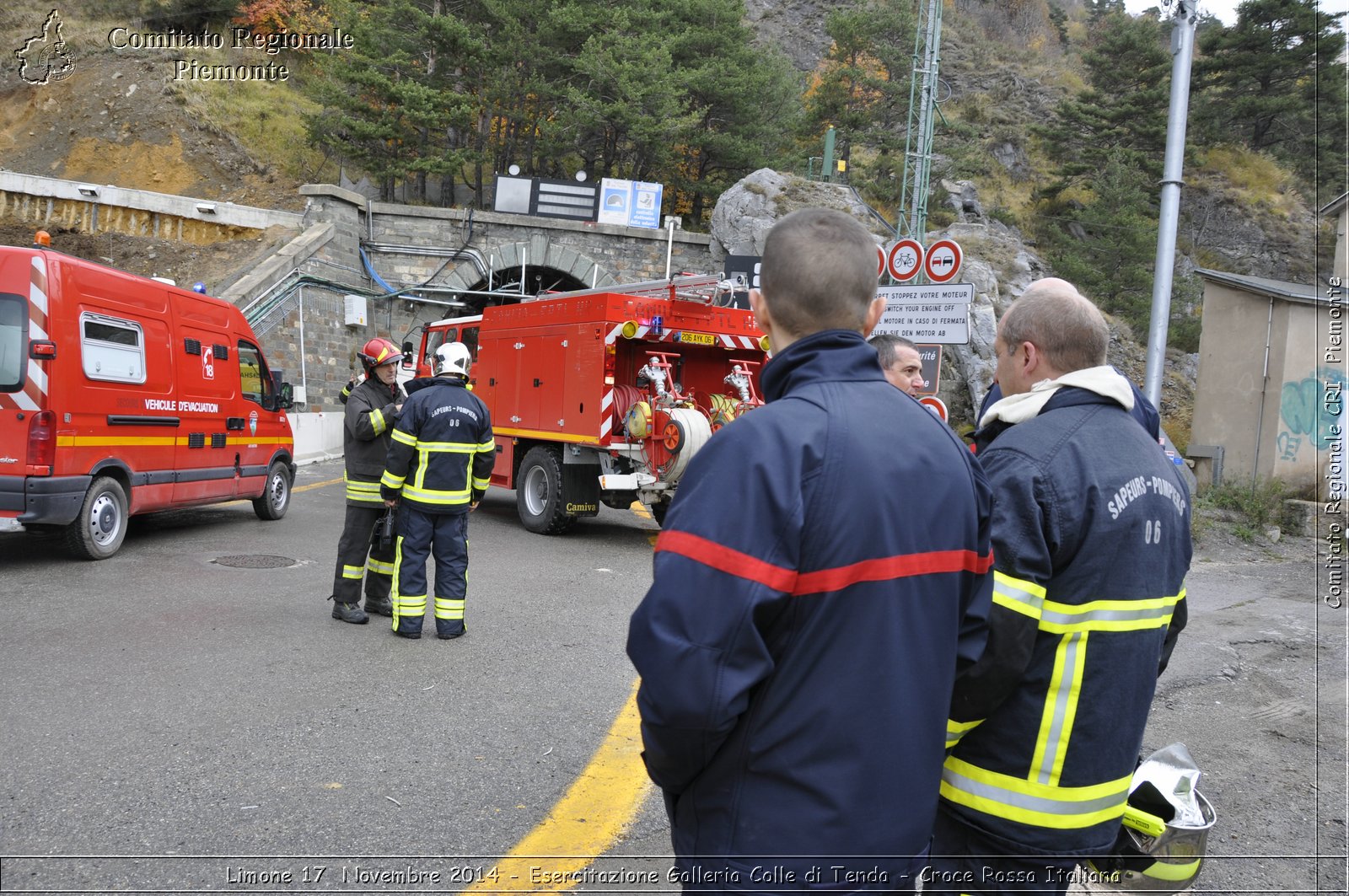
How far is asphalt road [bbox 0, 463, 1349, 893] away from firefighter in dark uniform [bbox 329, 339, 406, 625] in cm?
32

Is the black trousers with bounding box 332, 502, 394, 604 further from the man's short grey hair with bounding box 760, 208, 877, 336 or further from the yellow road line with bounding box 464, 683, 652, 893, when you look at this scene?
the man's short grey hair with bounding box 760, 208, 877, 336

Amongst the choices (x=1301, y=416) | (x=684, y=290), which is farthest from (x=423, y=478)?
(x=1301, y=416)

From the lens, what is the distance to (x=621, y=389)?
34.0 feet

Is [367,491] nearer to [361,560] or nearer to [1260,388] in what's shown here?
[361,560]

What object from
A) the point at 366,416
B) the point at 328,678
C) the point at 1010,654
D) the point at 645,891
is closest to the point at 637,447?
the point at 366,416

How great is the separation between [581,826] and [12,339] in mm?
6320

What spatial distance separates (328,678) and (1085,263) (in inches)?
1148

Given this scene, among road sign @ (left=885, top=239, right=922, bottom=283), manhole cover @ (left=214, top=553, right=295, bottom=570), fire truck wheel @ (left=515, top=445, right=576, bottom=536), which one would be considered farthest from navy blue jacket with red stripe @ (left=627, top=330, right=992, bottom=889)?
road sign @ (left=885, top=239, right=922, bottom=283)

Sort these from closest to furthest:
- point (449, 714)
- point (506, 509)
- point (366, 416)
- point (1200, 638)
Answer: point (449, 714) < point (366, 416) < point (1200, 638) < point (506, 509)

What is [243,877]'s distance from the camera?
295 centimetres

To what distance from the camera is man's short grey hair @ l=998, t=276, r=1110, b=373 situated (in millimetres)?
2197

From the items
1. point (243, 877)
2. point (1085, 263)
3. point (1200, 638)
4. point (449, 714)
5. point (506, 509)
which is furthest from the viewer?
point (1085, 263)

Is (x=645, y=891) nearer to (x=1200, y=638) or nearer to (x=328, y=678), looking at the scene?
(x=328, y=678)

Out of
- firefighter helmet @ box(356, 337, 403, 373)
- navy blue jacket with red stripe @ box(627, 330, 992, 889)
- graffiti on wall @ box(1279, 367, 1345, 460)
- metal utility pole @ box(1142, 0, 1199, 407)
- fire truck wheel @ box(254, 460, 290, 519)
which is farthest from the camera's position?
graffiti on wall @ box(1279, 367, 1345, 460)
